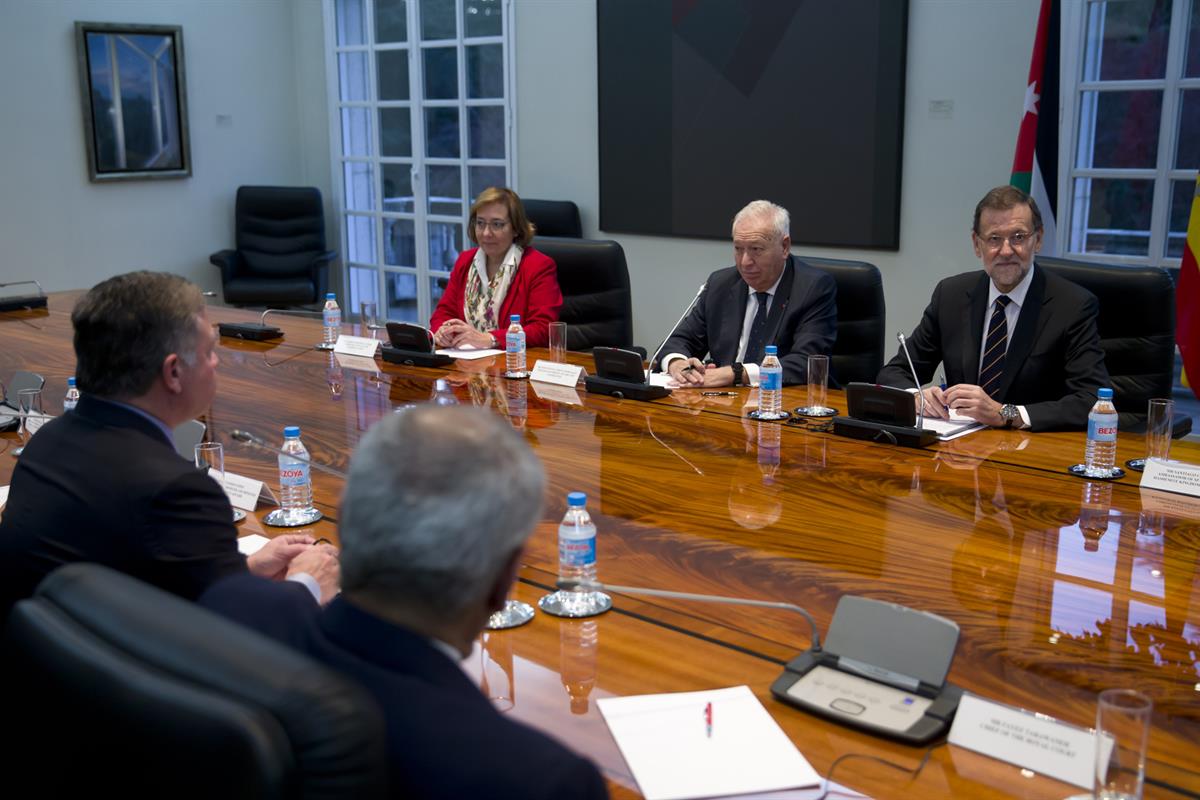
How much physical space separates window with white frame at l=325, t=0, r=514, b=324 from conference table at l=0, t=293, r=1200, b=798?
420cm

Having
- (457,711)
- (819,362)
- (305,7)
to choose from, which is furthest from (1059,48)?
(305,7)

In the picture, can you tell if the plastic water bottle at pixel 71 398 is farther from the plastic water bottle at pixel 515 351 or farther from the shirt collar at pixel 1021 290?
the shirt collar at pixel 1021 290

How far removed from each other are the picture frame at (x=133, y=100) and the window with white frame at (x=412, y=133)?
1.06 m

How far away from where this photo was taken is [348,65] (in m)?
7.98

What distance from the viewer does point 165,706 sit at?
0.88m

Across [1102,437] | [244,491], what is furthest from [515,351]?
[1102,437]

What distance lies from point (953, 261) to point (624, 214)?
1.96 meters

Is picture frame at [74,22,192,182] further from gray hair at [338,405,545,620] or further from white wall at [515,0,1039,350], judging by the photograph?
gray hair at [338,405,545,620]

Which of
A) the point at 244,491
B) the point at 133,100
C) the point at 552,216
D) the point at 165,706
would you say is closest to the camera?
the point at 165,706

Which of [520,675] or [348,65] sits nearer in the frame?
[520,675]

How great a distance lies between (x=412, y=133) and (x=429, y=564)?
273 inches

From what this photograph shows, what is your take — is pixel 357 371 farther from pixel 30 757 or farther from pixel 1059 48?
pixel 1059 48

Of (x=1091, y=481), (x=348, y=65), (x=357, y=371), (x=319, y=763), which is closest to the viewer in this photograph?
(x=319, y=763)

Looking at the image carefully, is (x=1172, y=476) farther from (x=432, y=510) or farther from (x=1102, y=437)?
(x=432, y=510)
